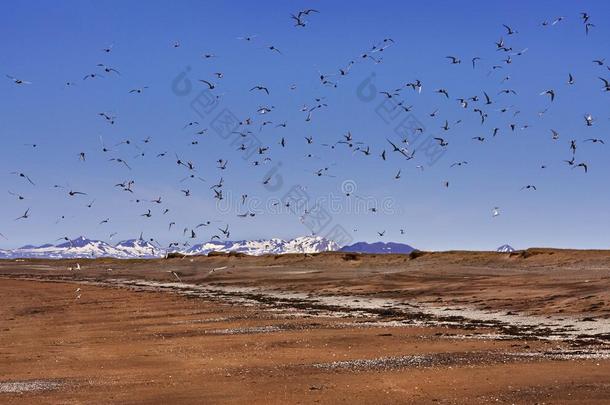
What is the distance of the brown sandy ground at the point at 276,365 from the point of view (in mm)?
16938

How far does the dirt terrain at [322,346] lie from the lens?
17.4m

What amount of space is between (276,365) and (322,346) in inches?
166

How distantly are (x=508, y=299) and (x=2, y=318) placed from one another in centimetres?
2417

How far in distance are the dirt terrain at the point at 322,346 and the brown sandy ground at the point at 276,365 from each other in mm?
42

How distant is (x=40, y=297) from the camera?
185 feet

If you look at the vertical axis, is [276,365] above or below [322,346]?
below

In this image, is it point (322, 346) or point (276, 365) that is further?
point (322, 346)

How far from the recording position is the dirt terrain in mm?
17406

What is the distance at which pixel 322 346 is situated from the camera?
25.4 m

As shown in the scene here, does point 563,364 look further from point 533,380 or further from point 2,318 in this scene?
point 2,318

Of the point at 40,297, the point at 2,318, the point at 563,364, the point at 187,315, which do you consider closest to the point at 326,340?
the point at 563,364

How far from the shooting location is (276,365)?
2141 cm

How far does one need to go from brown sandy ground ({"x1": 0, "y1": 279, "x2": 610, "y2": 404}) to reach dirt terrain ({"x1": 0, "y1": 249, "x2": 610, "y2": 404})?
1.7 inches

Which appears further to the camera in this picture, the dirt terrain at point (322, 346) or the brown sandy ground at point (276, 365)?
the dirt terrain at point (322, 346)
